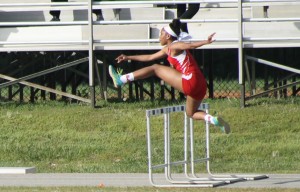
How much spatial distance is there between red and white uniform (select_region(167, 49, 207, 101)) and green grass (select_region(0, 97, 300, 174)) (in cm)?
288

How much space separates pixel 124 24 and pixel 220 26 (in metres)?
1.86

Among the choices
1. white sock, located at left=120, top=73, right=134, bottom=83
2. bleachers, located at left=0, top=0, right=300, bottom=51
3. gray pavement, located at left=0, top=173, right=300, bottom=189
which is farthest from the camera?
bleachers, located at left=0, top=0, right=300, bottom=51

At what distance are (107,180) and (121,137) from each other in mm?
3668

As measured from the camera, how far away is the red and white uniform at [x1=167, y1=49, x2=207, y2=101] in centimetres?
1267

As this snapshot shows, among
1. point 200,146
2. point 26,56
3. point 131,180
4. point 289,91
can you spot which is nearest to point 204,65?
point 289,91

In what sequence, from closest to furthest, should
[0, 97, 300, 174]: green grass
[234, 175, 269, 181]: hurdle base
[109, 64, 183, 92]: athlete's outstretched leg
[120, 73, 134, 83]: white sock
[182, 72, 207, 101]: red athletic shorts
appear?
[182, 72, 207, 101]: red athletic shorts < [109, 64, 183, 92]: athlete's outstretched leg < [120, 73, 134, 83]: white sock < [234, 175, 269, 181]: hurdle base < [0, 97, 300, 174]: green grass

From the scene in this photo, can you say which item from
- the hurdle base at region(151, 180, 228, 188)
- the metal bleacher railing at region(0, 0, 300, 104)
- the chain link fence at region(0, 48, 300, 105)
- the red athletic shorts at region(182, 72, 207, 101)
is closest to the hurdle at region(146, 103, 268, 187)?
the hurdle base at region(151, 180, 228, 188)

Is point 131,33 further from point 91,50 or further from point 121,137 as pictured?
point 121,137

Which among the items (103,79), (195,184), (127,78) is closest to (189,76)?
(127,78)

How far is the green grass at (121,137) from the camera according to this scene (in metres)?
16.3

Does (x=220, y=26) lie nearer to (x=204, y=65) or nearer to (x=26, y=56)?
(x=204, y=65)

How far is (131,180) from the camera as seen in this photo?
13875mm

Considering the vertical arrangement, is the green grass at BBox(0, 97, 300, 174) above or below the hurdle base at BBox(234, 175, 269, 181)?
above

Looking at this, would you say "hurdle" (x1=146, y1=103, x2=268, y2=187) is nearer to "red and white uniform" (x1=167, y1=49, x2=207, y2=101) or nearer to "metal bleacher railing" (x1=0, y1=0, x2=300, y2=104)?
"red and white uniform" (x1=167, y1=49, x2=207, y2=101)
